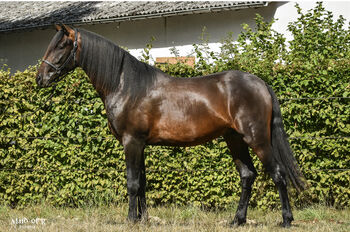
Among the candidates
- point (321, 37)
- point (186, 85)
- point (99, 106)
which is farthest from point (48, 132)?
point (321, 37)

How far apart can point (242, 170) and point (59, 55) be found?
268 cm

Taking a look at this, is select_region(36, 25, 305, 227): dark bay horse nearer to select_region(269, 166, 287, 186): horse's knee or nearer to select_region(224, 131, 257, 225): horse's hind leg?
select_region(269, 166, 287, 186): horse's knee

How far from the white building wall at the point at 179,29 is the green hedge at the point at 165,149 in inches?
198

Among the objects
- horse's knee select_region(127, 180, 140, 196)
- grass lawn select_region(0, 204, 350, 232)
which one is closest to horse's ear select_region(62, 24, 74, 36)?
horse's knee select_region(127, 180, 140, 196)

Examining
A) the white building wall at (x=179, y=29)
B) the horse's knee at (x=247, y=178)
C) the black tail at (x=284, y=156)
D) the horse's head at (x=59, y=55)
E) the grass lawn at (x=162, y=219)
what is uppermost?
the white building wall at (x=179, y=29)

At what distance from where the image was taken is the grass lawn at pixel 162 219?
457 centimetres

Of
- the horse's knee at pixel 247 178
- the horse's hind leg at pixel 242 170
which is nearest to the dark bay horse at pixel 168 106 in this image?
the horse's hind leg at pixel 242 170

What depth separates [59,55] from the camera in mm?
4676

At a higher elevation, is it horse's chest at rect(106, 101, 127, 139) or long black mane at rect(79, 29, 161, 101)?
long black mane at rect(79, 29, 161, 101)

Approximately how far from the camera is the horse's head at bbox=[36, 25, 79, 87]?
466 centimetres

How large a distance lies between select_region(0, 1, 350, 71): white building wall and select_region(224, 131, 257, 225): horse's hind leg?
7.15m

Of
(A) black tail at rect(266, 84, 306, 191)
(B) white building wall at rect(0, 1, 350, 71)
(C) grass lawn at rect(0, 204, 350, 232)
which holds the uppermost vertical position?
(B) white building wall at rect(0, 1, 350, 71)

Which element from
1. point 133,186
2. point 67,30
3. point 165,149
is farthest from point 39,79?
point 165,149

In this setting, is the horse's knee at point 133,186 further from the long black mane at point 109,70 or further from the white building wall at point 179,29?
the white building wall at point 179,29
